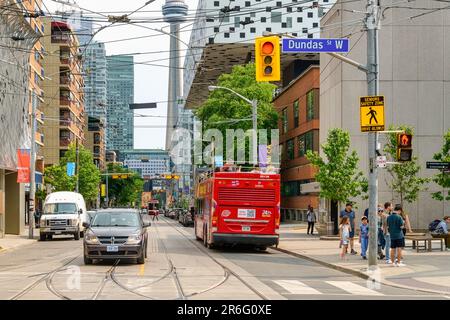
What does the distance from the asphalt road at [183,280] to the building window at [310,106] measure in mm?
35994

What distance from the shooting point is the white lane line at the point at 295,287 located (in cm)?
1600

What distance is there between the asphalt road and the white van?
13882 mm

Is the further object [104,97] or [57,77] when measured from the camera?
[104,97]

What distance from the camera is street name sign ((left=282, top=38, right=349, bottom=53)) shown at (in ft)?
68.4

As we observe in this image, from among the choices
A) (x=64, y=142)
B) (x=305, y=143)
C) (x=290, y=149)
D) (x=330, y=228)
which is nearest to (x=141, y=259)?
(x=330, y=228)

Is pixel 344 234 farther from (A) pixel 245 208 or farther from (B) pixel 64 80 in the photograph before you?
(B) pixel 64 80

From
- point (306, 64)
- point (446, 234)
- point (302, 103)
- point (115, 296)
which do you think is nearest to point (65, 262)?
point (115, 296)

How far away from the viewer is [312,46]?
2091 centimetres

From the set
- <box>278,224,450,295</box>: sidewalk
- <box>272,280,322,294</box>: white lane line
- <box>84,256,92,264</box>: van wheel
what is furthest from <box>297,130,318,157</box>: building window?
<box>272,280,322,294</box>: white lane line

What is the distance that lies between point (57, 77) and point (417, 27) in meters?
63.9

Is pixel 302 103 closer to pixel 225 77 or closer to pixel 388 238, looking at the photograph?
pixel 225 77

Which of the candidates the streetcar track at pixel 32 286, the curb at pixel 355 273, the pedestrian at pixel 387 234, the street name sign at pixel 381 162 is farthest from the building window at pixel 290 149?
the streetcar track at pixel 32 286

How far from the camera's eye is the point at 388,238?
936 inches

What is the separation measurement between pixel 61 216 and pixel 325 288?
85.5 ft
